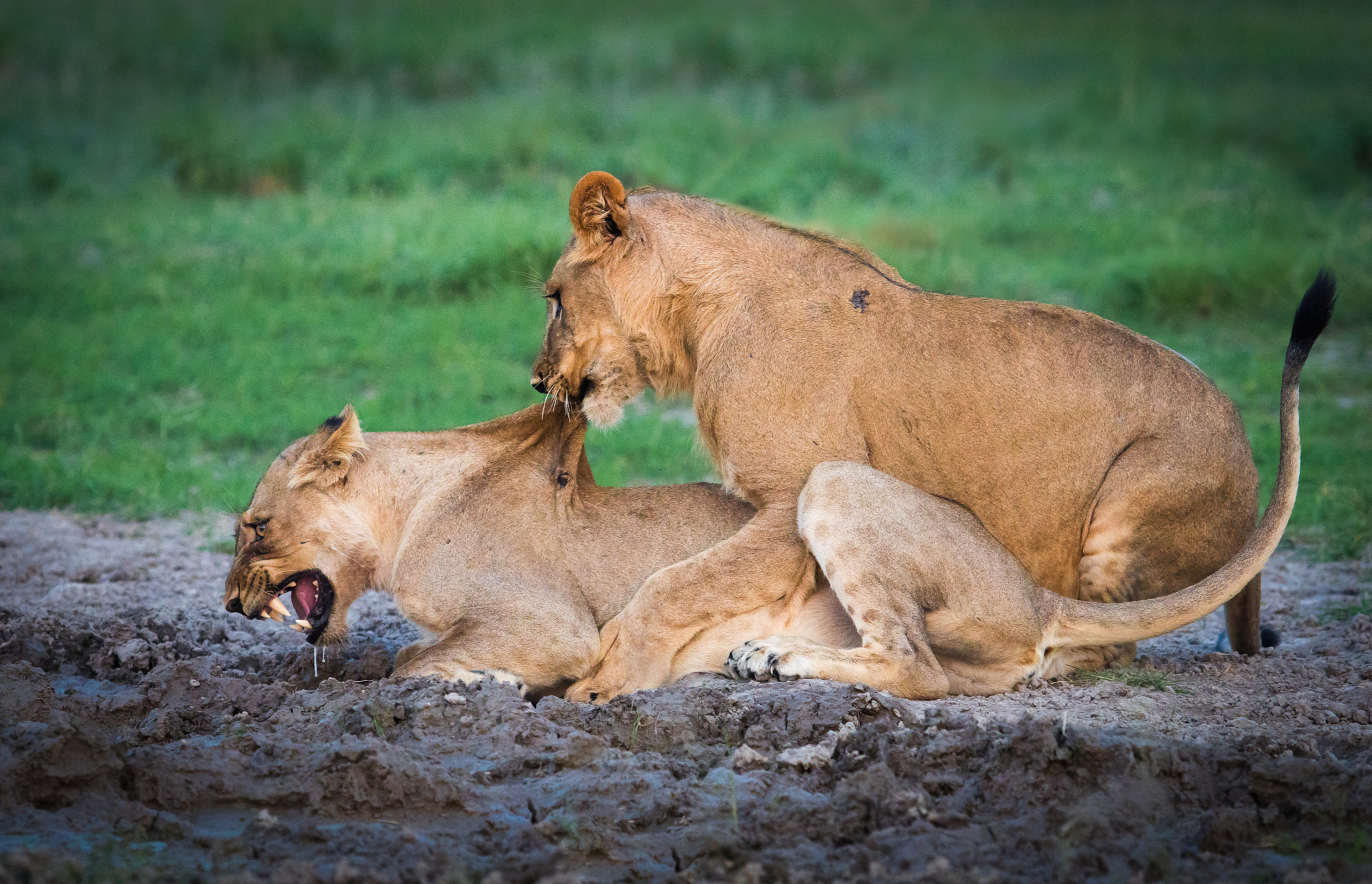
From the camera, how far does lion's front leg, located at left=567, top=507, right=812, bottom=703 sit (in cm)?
482

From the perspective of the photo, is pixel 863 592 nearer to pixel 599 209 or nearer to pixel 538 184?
pixel 599 209

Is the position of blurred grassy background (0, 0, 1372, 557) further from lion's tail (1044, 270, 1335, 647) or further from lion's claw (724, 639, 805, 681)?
lion's claw (724, 639, 805, 681)

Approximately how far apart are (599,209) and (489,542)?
130 centimetres

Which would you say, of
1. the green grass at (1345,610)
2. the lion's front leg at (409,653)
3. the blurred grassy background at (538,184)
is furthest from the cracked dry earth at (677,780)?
the blurred grassy background at (538,184)

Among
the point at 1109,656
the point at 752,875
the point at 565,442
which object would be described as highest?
the point at 565,442

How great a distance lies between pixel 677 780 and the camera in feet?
12.6

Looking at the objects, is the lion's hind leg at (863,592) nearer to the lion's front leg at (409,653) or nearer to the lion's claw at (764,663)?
the lion's claw at (764,663)

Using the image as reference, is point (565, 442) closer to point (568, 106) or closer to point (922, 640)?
point (922, 640)

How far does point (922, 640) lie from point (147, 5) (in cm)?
1710

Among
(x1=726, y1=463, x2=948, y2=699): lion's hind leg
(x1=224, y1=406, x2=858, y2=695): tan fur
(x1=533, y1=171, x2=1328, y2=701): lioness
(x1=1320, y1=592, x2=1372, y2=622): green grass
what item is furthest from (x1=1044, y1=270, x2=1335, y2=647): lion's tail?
(x1=1320, y1=592, x2=1372, y2=622): green grass

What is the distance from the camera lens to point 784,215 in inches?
498

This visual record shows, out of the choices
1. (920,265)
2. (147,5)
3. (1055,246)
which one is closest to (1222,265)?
(1055,246)

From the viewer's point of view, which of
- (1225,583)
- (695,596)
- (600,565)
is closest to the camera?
(1225,583)

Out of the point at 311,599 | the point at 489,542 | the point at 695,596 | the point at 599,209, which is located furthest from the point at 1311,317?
the point at 311,599
